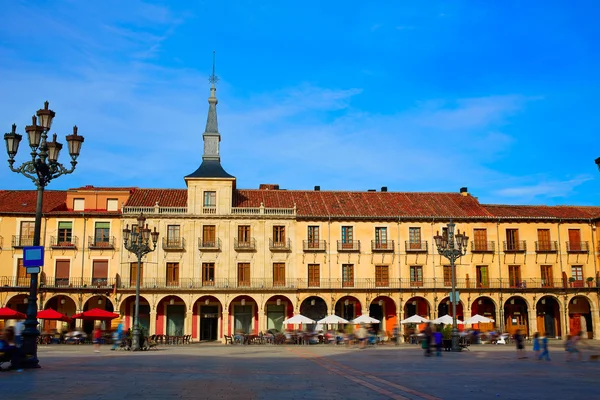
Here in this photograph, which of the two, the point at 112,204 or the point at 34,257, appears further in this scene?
the point at 112,204

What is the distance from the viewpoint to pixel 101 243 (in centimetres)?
5034

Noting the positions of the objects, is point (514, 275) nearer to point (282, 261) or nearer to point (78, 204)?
point (282, 261)

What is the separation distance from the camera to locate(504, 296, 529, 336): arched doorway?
53.7 meters

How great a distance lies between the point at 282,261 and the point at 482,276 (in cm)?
1567

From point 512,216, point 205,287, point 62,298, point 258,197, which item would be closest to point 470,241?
point 512,216

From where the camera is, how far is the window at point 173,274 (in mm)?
50088

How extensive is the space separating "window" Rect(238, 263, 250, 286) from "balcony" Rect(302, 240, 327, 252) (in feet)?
15.0

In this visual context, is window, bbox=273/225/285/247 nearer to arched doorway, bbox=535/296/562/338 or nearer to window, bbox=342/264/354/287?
window, bbox=342/264/354/287

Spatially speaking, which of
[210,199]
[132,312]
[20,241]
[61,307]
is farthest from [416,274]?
[20,241]

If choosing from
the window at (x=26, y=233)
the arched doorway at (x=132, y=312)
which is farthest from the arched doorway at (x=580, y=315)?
the window at (x=26, y=233)

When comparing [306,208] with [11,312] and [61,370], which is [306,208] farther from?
[61,370]

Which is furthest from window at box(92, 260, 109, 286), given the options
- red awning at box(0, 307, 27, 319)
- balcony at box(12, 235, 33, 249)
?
red awning at box(0, 307, 27, 319)

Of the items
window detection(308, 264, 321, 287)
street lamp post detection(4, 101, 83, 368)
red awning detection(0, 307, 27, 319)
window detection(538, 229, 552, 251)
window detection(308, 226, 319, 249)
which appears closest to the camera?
street lamp post detection(4, 101, 83, 368)

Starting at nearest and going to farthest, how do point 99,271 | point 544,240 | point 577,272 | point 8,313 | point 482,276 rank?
point 8,313, point 99,271, point 482,276, point 577,272, point 544,240
